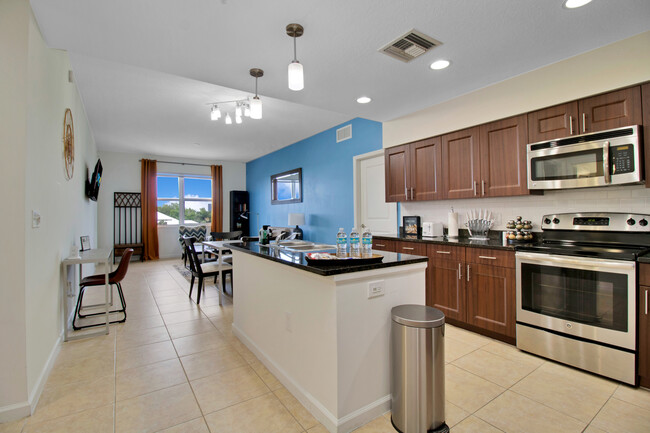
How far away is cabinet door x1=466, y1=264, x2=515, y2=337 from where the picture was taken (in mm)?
2580

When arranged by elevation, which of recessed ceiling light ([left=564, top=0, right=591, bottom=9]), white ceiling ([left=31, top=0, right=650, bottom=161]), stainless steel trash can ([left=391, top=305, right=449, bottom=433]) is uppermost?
white ceiling ([left=31, top=0, right=650, bottom=161])

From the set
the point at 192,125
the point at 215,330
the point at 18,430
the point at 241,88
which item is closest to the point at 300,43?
the point at 241,88

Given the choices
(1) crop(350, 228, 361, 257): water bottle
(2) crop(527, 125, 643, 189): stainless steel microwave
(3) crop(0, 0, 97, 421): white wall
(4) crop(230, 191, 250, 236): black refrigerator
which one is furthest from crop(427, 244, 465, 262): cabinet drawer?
(4) crop(230, 191, 250, 236): black refrigerator

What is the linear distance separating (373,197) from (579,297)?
9.63 feet

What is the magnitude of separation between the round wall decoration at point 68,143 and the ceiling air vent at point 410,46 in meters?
3.10

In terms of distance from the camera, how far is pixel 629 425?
1.63 meters

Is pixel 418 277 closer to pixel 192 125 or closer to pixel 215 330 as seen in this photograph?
pixel 215 330

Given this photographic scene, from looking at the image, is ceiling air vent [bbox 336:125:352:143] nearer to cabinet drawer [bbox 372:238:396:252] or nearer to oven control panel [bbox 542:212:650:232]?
cabinet drawer [bbox 372:238:396:252]

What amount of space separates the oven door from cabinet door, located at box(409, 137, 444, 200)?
→ 1.34m

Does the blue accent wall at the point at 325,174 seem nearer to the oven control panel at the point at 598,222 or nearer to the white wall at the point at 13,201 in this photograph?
the oven control panel at the point at 598,222

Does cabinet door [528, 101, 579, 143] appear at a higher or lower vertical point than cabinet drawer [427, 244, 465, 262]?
higher

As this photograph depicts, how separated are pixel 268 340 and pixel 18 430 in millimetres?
1434

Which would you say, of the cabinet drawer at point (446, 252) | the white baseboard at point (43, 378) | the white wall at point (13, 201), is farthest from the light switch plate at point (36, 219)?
the cabinet drawer at point (446, 252)

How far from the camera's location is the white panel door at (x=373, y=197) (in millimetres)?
4492
